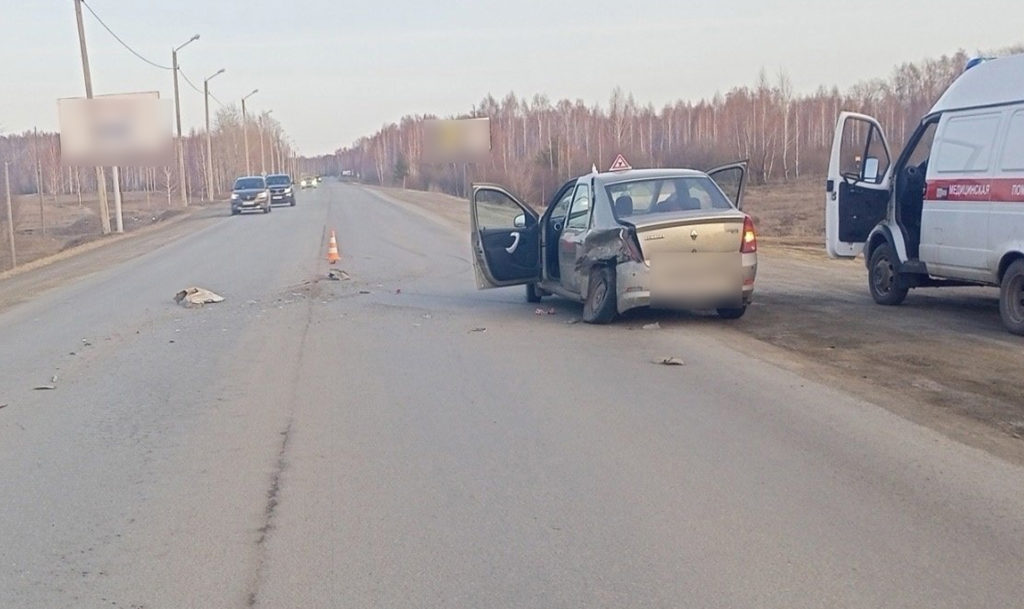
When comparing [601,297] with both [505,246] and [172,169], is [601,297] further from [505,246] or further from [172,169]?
[172,169]

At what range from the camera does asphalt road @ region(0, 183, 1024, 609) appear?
4945mm

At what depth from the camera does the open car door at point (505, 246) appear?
1455 cm

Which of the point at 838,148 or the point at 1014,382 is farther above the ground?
the point at 838,148

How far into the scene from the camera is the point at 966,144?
11820 millimetres

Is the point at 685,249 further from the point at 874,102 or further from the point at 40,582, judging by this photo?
the point at 874,102

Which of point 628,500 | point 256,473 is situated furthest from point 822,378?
point 256,473

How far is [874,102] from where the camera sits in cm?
9319

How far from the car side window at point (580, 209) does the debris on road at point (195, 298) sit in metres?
5.70

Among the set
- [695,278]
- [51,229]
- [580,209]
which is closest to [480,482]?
[695,278]

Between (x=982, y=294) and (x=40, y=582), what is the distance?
41.3ft

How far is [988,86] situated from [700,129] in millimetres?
94810

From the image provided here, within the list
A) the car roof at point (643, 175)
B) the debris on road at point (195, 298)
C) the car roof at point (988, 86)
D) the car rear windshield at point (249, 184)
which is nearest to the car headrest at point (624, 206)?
the car roof at point (643, 175)

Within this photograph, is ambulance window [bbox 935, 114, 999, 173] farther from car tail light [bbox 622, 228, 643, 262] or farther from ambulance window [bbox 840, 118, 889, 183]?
car tail light [bbox 622, 228, 643, 262]

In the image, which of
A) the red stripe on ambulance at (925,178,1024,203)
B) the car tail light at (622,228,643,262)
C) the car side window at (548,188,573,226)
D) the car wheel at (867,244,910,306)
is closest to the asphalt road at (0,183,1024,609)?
the car tail light at (622,228,643,262)
